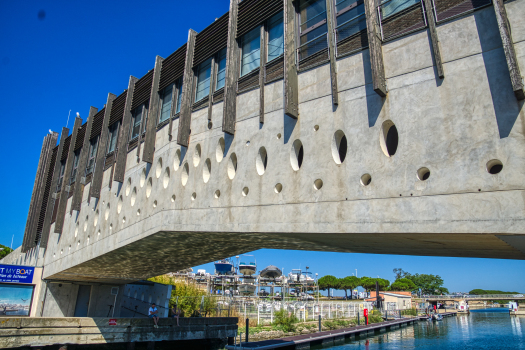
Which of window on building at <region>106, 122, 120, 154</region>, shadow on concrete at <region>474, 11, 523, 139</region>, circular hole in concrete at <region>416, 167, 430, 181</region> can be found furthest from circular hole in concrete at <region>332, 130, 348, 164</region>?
window on building at <region>106, 122, 120, 154</region>

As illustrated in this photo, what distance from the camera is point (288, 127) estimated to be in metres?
11.3

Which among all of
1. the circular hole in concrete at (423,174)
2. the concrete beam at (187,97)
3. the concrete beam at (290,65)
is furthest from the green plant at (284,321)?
the circular hole in concrete at (423,174)

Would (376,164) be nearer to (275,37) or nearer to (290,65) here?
(290,65)

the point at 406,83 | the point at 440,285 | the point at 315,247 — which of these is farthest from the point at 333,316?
the point at 440,285

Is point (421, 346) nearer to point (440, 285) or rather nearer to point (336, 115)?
point (336, 115)

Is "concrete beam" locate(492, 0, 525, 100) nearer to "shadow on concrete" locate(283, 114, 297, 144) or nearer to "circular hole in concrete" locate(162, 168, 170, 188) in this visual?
"shadow on concrete" locate(283, 114, 297, 144)

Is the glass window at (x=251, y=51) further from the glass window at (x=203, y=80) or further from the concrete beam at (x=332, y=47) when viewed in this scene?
the concrete beam at (x=332, y=47)

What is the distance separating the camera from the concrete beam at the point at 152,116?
17016 mm

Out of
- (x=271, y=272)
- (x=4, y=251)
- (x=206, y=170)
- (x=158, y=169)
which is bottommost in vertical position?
(x=271, y=272)

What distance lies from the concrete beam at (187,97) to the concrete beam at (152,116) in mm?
2690

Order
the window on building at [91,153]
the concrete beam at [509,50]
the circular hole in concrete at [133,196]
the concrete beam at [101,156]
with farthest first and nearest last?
the window on building at [91,153] < the concrete beam at [101,156] < the circular hole in concrete at [133,196] < the concrete beam at [509,50]

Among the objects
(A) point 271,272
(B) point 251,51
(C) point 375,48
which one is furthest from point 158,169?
(A) point 271,272

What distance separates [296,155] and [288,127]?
921mm

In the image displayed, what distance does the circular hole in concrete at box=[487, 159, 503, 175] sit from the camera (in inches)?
282
